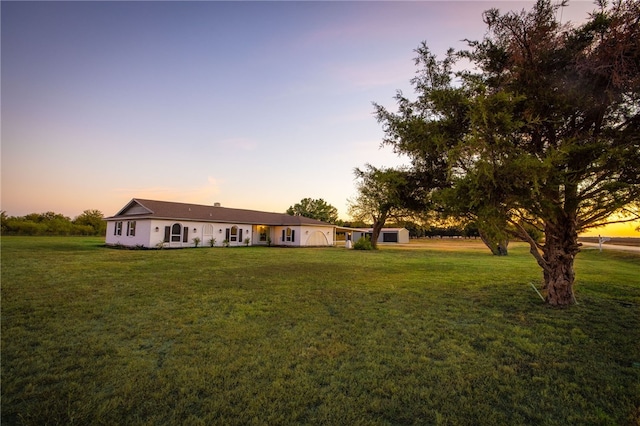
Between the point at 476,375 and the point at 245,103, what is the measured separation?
17213mm

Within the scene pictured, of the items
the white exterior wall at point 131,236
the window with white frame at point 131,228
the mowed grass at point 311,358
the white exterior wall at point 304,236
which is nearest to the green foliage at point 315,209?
the white exterior wall at point 304,236

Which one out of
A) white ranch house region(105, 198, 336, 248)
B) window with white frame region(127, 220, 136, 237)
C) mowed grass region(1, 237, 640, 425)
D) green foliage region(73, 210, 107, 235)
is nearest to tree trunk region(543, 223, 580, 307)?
mowed grass region(1, 237, 640, 425)

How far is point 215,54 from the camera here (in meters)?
13.9

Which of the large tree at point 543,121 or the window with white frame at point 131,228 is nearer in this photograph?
the large tree at point 543,121

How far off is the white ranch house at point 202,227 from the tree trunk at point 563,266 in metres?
24.8

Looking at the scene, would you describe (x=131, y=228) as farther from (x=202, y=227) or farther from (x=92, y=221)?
(x=92, y=221)

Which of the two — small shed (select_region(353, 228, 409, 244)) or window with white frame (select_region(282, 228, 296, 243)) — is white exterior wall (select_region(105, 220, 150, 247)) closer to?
window with white frame (select_region(282, 228, 296, 243))

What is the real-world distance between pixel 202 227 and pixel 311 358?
25.1m

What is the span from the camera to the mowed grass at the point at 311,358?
278 cm

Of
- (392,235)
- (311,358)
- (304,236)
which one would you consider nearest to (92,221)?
(304,236)

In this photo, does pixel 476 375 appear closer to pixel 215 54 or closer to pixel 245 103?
pixel 215 54

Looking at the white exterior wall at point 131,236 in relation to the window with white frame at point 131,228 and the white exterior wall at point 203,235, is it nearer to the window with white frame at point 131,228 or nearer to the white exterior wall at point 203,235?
the white exterior wall at point 203,235

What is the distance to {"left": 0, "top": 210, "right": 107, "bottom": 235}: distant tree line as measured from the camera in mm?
40156

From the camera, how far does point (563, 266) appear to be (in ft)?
23.7
